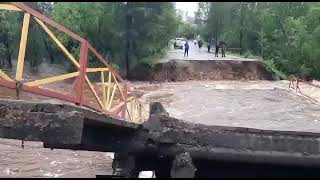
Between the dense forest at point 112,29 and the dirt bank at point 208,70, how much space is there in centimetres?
324

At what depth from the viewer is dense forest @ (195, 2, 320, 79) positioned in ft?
140

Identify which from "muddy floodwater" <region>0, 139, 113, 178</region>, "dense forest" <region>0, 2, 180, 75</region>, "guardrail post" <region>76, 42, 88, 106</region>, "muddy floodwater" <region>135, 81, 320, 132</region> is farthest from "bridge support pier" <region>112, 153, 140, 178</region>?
"dense forest" <region>0, 2, 180, 75</region>

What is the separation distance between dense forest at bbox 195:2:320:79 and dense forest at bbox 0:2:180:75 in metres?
10.8

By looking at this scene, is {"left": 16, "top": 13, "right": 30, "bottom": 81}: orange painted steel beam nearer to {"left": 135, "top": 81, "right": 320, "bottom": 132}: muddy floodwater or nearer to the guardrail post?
the guardrail post

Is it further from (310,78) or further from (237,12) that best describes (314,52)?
(237,12)

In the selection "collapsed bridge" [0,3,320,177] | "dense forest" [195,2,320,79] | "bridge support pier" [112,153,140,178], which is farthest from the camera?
"dense forest" [195,2,320,79]

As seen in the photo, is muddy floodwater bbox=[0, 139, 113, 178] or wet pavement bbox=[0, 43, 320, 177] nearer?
muddy floodwater bbox=[0, 139, 113, 178]

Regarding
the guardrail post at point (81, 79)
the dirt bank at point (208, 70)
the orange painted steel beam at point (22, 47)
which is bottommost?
the dirt bank at point (208, 70)

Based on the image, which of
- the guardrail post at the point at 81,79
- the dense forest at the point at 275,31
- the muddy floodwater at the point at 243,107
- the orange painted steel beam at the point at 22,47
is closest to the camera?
the orange painted steel beam at the point at 22,47

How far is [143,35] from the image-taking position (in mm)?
41500

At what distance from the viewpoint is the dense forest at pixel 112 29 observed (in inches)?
1575

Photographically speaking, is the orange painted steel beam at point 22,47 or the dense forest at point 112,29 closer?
the orange painted steel beam at point 22,47

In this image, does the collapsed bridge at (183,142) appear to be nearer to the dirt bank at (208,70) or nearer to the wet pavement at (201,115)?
the wet pavement at (201,115)

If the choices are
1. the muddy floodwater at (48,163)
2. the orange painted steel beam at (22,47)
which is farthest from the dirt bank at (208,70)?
the orange painted steel beam at (22,47)
